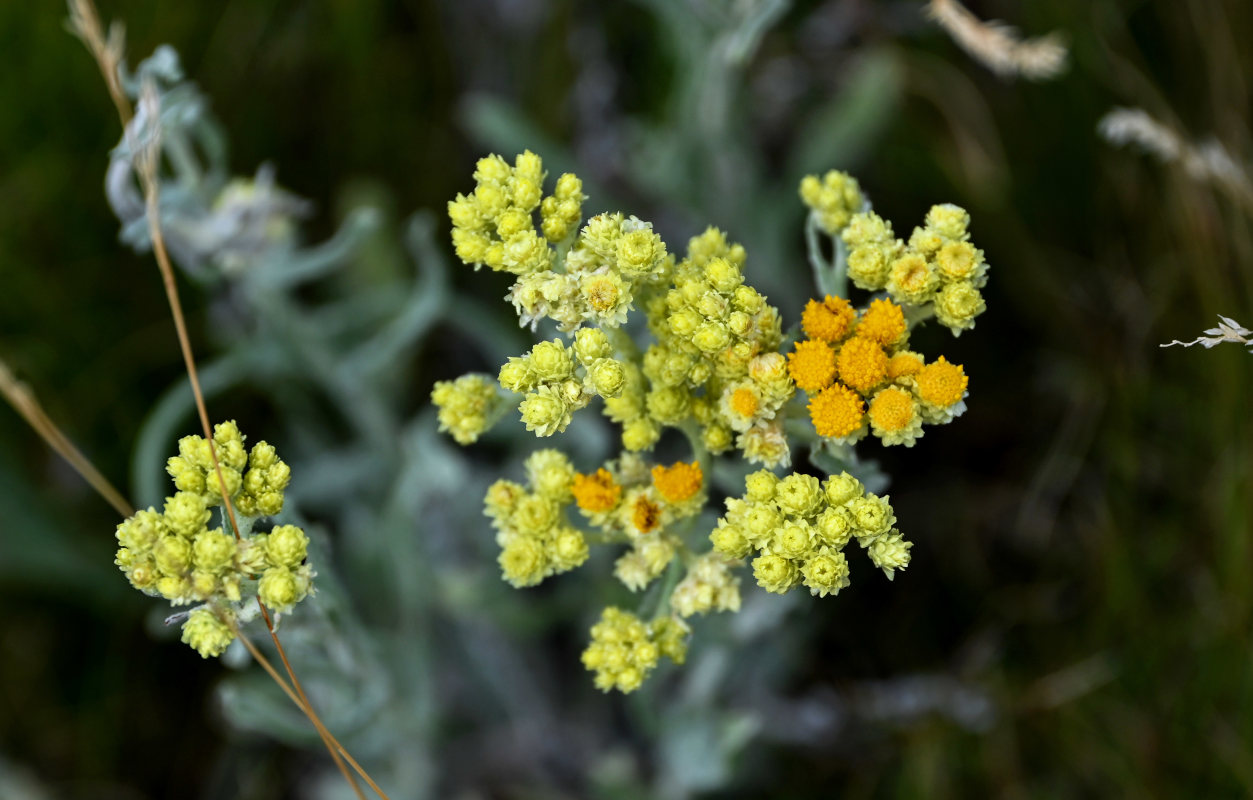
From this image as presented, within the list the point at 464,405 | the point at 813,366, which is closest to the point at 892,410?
the point at 813,366

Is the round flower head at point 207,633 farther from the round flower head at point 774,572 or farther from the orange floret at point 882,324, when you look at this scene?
the orange floret at point 882,324

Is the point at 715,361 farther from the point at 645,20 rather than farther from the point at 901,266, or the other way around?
the point at 645,20

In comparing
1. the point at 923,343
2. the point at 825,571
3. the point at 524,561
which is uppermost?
the point at 923,343

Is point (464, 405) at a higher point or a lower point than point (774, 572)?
higher

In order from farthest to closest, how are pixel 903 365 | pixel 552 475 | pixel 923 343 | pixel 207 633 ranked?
pixel 923 343 → pixel 552 475 → pixel 903 365 → pixel 207 633

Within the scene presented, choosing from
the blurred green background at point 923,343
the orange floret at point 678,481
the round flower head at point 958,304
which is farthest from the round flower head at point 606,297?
the blurred green background at point 923,343

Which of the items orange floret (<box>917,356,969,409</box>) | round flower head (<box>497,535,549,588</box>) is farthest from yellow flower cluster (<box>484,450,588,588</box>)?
orange floret (<box>917,356,969,409</box>)

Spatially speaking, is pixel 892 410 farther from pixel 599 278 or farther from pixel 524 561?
pixel 524 561
